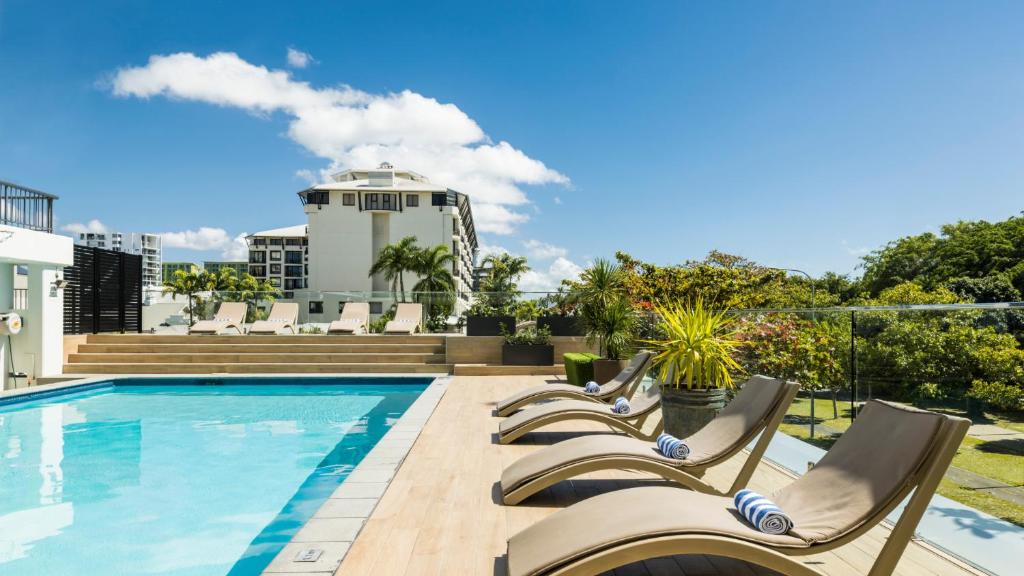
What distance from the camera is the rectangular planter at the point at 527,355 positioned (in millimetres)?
13078

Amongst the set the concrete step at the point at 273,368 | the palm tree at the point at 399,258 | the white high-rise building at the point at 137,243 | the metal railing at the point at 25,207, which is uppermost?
the white high-rise building at the point at 137,243

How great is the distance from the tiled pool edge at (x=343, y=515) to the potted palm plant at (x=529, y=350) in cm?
689

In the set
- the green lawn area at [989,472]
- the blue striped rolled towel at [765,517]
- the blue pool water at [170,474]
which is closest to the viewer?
the blue striped rolled towel at [765,517]

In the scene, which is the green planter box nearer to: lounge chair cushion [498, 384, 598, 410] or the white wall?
lounge chair cushion [498, 384, 598, 410]

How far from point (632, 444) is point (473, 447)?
208cm

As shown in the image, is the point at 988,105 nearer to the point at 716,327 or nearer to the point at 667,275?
the point at 667,275

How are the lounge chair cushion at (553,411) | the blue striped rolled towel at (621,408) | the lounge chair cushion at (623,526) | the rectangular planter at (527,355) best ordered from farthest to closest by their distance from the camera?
the rectangular planter at (527,355)
the blue striped rolled towel at (621,408)
the lounge chair cushion at (553,411)
the lounge chair cushion at (623,526)

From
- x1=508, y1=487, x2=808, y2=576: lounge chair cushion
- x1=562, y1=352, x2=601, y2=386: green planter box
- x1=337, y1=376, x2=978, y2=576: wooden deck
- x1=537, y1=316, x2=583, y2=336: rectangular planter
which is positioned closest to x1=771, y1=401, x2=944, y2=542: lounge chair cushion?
x1=508, y1=487, x2=808, y2=576: lounge chair cushion

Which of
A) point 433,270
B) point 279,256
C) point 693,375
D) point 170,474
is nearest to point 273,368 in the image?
point 170,474

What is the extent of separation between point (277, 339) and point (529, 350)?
619cm

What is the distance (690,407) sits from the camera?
5473 mm

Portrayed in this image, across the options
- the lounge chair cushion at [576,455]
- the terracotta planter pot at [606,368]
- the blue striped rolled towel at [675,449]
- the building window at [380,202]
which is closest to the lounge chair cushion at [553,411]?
the lounge chair cushion at [576,455]

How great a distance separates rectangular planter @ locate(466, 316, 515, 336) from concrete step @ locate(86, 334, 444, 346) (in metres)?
0.97

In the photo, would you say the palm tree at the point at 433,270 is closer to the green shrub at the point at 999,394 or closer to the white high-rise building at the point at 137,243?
the green shrub at the point at 999,394
